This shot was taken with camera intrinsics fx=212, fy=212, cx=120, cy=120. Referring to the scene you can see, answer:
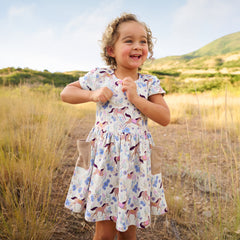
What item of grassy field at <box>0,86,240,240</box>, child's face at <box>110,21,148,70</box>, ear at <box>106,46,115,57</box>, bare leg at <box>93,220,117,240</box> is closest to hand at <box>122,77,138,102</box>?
child's face at <box>110,21,148,70</box>

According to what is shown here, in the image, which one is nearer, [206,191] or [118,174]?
[118,174]

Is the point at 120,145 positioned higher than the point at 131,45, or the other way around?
the point at 131,45

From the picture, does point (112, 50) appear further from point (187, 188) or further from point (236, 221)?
point (187, 188)

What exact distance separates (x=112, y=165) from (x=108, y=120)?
233 mm

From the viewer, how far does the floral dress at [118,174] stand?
104 cm

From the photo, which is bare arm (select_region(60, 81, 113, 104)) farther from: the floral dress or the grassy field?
the grassy field

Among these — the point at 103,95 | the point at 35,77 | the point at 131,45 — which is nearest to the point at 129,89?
the point at 103,95

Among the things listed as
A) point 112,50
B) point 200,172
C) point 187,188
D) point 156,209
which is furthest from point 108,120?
point 200,172

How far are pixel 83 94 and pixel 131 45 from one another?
1.18 ft

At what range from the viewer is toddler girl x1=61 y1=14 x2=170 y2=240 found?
3.45ft

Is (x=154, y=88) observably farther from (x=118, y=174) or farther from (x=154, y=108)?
(x=118, y=174)

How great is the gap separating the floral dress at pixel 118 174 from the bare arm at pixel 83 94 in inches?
3.6

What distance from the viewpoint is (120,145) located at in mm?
1072

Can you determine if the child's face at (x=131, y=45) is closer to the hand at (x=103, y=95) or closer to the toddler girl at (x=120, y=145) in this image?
the toddler girl at (x=120, y=145)
